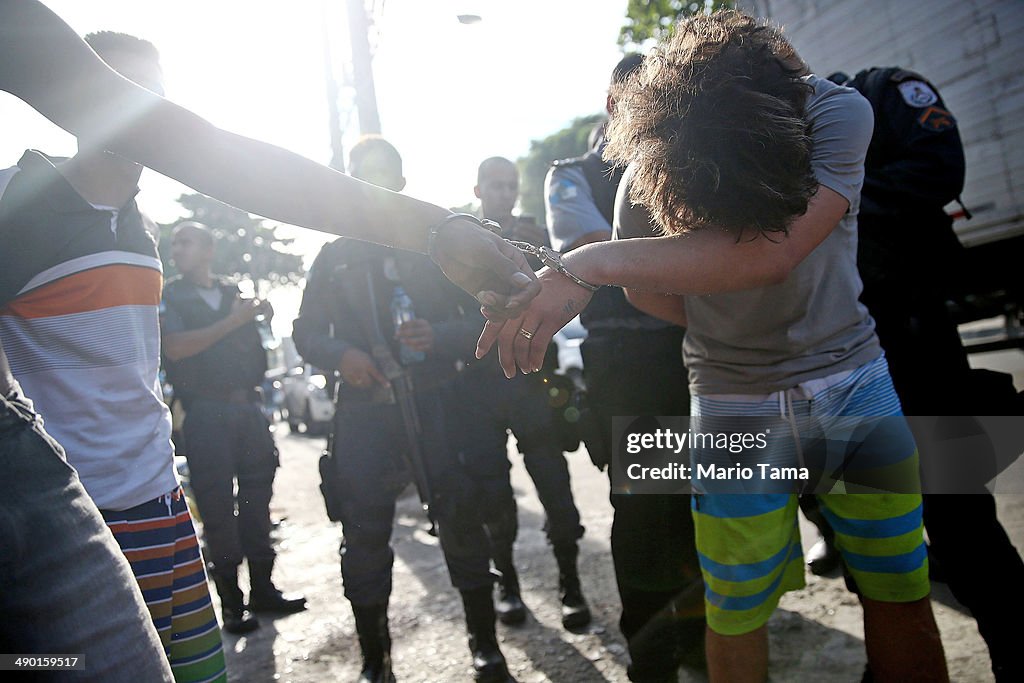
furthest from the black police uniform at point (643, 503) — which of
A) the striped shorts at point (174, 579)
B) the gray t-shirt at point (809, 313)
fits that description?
the striped shorts at point (174, 579)

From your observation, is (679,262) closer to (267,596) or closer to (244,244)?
(267,596)

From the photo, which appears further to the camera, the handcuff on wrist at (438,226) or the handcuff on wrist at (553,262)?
the handcuff on wrist at (553,262)

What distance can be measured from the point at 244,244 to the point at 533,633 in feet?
133

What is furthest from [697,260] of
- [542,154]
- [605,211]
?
[542,154]

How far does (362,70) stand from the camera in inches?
244

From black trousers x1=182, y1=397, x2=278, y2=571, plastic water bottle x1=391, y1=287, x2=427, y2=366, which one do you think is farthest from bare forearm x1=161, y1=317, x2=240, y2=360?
plastic water bottle x1=391, y1=287, x2=427, y2=366

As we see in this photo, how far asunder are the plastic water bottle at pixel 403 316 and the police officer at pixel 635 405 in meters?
0.70

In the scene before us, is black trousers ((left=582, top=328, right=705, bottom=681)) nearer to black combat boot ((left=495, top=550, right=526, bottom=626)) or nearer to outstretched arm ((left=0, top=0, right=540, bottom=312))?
black combat boot ((left=495, top=550, right=526, bottom=626))

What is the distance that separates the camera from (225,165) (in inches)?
46.1

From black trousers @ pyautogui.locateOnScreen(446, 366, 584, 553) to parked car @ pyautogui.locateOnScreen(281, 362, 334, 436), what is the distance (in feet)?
32.3

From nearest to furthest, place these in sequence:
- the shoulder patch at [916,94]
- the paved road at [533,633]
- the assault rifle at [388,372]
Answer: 1. the shoulder patch at [916,94]
2. the paved road at [533,633]
3. the assault rifle at [388,372]

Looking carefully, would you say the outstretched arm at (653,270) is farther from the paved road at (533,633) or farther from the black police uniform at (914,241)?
the paved road at (533,633)

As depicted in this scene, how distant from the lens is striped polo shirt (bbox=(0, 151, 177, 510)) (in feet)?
4.68

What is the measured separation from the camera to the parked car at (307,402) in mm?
13953
